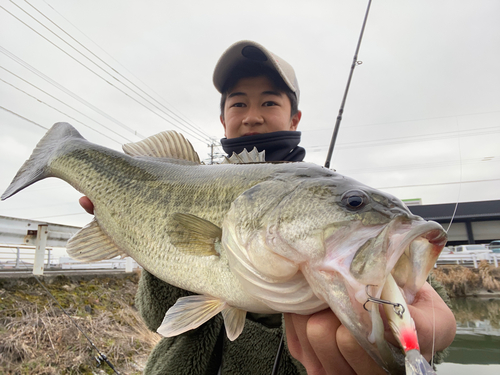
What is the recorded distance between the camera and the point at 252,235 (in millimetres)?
1273

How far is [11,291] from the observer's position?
438 centimetres

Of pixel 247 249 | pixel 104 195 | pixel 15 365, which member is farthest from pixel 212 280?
pixel 15 365

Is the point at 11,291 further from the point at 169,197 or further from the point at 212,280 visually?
the point at 212,280

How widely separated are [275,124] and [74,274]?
541cm

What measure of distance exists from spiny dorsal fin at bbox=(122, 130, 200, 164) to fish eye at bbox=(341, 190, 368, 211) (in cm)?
107

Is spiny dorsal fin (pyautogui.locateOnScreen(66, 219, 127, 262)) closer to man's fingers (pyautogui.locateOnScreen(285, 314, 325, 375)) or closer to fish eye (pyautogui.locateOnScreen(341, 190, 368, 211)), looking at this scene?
man's fingers (pyautogui.locateOnScreen(285, 314, 325, 375))

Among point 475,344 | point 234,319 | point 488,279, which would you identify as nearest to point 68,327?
point 234,319

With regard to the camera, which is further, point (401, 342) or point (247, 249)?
point (247, 249)

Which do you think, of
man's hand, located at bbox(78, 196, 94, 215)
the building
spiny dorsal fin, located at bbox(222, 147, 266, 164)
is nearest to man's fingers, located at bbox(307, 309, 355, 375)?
spiny dorsal fin, located at bbox(222, 147, 266, 164)

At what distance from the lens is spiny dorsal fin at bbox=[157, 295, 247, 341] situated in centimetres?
135

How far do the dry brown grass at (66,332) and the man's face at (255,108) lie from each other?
3.42 meters

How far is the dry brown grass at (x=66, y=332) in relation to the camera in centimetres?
350

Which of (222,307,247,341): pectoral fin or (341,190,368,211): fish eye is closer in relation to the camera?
(341,190,368,211): fish eye

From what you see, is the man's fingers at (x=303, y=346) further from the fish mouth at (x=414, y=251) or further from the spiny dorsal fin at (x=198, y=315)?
the fish mouth at (x=414, y=251)
